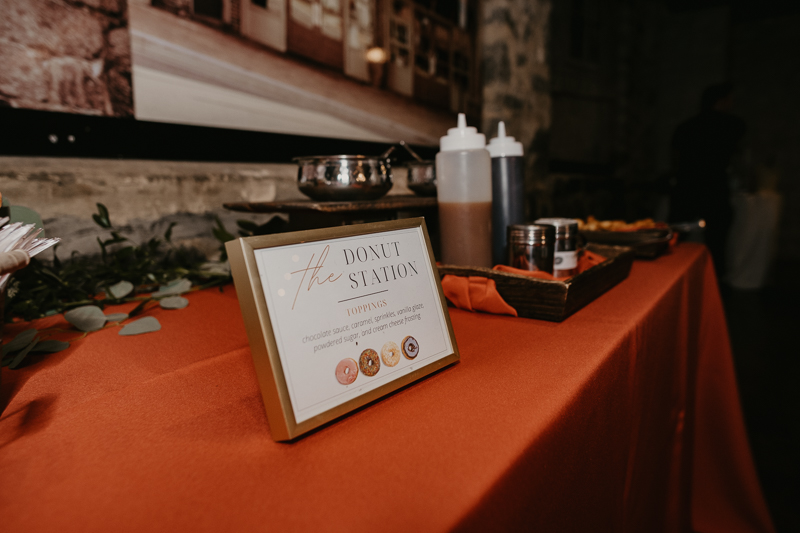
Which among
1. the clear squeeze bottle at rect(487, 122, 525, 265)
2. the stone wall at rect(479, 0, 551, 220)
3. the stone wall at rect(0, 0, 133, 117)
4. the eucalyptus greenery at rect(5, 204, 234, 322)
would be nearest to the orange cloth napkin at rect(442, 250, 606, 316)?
the clear squeeze bottle at rect(487, 122, 525, 265)

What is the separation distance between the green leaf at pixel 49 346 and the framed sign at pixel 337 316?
399mm

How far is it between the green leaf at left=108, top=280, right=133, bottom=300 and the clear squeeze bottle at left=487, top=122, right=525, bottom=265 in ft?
2.52

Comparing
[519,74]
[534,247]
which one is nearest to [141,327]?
[534,247]

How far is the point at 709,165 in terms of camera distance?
3.60m

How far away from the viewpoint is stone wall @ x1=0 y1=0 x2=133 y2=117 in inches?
33.5

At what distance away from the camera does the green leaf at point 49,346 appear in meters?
0.58

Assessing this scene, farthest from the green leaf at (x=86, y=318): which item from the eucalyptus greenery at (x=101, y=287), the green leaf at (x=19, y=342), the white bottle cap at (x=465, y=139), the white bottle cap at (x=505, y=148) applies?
the white bottle cap at (x=505, y=148)

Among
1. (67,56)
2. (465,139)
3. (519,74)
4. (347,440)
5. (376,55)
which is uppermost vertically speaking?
(519,74)

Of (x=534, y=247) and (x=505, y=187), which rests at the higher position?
(x=505, y=187)

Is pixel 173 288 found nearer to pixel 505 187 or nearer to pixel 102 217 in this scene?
pixel 102 217

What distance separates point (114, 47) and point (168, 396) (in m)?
0.94

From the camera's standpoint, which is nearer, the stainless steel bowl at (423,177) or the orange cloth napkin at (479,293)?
the orange cloth napkin at (479,293)

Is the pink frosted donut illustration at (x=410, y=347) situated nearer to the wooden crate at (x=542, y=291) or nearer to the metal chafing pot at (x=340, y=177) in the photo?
the wooden crate at (x=542, y=291)

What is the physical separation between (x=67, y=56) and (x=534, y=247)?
1.08m
